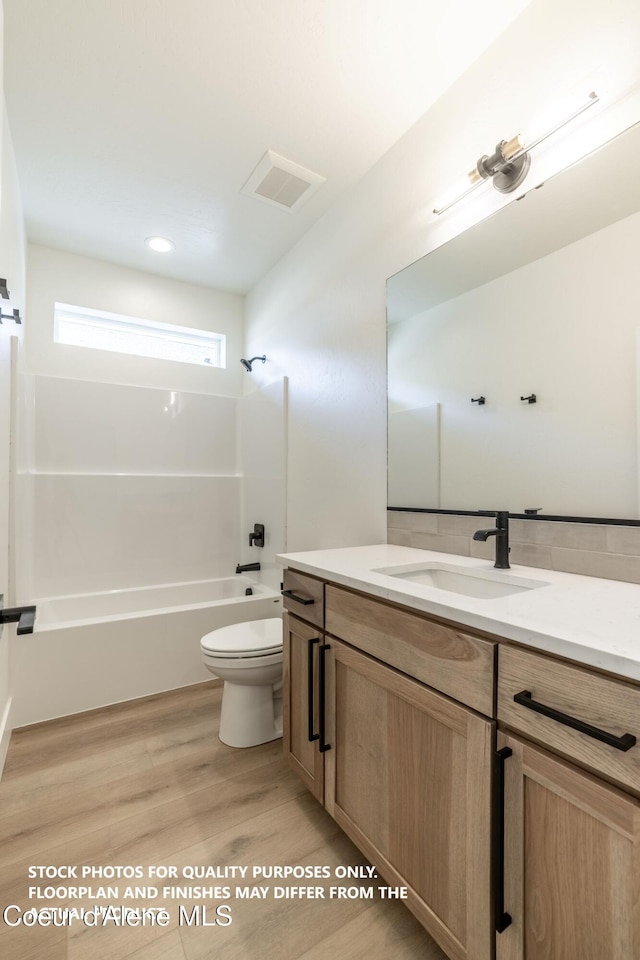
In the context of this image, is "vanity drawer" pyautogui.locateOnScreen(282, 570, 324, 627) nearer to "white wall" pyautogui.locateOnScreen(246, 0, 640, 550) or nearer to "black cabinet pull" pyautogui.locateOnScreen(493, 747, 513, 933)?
"white wall" pyautogui.locateOnScreen(246, 0, 640, 550)

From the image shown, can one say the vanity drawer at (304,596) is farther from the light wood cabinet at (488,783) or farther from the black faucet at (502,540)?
the black faucet at (502,540)

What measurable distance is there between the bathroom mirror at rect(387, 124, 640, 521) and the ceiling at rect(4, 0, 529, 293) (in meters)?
0.65

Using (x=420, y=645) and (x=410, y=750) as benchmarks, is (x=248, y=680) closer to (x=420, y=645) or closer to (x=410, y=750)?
(x=410, y=750)

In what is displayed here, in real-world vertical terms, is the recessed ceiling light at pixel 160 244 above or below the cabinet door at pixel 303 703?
above

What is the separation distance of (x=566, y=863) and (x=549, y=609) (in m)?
0.41

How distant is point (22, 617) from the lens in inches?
40.3

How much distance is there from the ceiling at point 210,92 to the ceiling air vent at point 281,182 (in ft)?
0.14

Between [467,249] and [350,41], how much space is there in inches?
31.9

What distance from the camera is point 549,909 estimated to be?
28.5 inches

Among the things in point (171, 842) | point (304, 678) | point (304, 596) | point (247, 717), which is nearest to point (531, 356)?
point (304, 596)

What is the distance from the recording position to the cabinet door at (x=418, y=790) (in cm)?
84

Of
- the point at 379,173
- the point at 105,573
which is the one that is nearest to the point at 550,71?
the point at 379,173

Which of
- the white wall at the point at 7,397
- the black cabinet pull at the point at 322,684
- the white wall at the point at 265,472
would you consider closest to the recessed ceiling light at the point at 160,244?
the white wall at the point at 7,397

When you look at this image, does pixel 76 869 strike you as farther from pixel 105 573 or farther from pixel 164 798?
pixel 105 573
